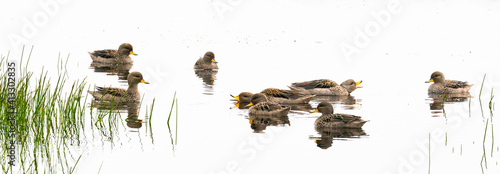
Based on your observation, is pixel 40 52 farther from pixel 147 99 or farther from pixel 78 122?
pixel 78 122

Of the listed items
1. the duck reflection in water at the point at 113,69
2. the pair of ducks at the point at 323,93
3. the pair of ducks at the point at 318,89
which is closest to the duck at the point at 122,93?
the pair of ducks at the point at 323,93

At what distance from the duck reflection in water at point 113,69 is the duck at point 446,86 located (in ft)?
28.7

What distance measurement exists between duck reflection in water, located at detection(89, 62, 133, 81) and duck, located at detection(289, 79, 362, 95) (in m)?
5.51

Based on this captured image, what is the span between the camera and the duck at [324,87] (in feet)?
70.2

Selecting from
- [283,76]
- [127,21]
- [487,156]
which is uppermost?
[127,21]

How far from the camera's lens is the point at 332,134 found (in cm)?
1577

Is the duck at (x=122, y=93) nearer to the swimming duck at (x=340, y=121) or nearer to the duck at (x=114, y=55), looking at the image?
the swimming duck at (x=340, y=121)

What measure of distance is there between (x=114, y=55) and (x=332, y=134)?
1332 cm

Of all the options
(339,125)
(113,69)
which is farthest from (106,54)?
(339,125)

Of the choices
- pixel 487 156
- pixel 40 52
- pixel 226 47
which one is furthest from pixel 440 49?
pixel 487 156

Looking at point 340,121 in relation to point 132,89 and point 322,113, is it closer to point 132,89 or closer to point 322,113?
point 322,113

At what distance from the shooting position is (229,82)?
23.1 m

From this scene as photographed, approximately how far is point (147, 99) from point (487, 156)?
8.86 meters

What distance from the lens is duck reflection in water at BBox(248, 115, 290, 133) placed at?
1656 centimetres
